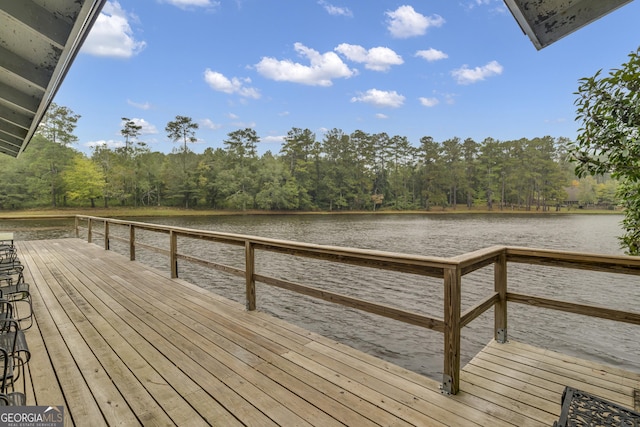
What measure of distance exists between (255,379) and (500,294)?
6.14ft

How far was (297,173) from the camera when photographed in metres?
48.2

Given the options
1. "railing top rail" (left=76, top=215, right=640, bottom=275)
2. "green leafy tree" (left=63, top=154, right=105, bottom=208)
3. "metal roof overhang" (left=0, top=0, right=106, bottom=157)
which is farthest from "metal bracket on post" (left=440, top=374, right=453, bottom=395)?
"green leafy tree" (left=63, top=154, right=105, bottom=208)

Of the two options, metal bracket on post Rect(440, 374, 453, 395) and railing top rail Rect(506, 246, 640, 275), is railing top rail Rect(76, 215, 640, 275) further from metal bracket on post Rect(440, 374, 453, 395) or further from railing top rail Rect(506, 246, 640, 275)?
metal bracket on post Rect(440, 374, 453, 395)

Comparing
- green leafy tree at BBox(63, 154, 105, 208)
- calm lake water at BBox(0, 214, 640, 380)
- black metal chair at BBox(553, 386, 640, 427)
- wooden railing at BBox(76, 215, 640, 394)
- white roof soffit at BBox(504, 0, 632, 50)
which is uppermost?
green leafy tree at BBox(63, 154, 105, 208)

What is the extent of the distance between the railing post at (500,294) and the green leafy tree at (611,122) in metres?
1.11

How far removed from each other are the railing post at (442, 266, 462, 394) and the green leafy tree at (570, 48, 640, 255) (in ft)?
5.31

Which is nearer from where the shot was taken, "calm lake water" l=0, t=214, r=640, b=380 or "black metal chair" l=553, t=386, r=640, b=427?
"black metal chair" l=553, t=386, r=640, b=427

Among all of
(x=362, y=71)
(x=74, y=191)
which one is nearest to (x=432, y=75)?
(x=362, y=71)

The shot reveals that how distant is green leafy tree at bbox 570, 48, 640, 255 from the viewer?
7.64 ft

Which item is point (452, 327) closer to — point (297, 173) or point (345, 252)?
point (345, 252)

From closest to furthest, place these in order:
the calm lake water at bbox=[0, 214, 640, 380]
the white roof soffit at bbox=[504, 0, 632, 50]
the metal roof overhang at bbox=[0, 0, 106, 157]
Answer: the white roof soffit at bbox=[504, 0, 632, 50] < the metal roof overhang at bbox=[0, 0, 106, 157] < the calm lake water at bbox=[0, 214, 640, 380]

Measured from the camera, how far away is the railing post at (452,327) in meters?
1.86

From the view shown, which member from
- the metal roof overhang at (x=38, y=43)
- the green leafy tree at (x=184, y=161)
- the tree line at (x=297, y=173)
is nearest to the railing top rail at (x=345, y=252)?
the metal roof overhang at (x=38, y=43)

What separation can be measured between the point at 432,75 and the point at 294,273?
54.0m
